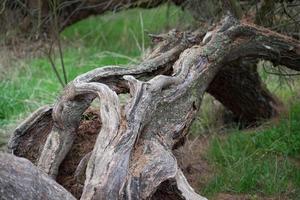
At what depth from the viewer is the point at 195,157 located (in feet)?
18.8

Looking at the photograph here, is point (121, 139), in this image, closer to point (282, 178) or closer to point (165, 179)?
point (165, 179)

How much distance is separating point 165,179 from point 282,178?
1.96 metres

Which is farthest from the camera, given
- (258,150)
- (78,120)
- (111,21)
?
(111,21)

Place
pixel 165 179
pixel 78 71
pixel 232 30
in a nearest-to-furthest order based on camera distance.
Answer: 1. pixel 165 179
2. pixel 232 30
3. pixel 78 71

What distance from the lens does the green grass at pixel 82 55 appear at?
6992mm

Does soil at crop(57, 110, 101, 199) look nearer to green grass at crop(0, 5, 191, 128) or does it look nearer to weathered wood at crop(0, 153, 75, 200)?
weathered wood at crop(0, 153, 75, 200)

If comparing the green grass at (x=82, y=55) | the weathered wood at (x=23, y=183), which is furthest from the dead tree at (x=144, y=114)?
the green grass at (x=82, y=55)

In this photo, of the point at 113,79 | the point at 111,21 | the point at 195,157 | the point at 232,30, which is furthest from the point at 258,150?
the point at 111,21

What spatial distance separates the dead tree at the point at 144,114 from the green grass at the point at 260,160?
77cm

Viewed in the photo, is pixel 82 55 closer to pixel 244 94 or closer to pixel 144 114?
pixel 244 94

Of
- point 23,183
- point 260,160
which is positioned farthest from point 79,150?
point 260,160

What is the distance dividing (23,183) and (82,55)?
649 centimetres

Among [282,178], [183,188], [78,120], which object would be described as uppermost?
[78,120]

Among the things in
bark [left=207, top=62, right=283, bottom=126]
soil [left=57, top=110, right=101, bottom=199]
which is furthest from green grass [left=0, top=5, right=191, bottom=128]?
soil [left=57, top=110, right=101, bottom=199]
